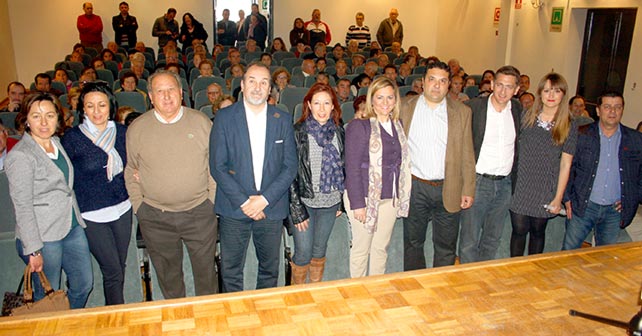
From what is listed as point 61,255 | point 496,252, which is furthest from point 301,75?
point 61,255

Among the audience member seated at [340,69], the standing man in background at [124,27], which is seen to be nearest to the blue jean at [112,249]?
the audience member seated at [340,69]

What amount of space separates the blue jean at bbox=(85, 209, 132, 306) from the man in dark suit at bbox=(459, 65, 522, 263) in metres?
2.09

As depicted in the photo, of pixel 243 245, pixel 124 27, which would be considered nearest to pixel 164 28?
pixel 124 27

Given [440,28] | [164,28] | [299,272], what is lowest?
[299,272]

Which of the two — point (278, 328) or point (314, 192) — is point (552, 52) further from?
point (278, 328)

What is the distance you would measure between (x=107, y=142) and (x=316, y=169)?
45.2 inches

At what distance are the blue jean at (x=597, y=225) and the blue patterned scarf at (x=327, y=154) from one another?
1.68m

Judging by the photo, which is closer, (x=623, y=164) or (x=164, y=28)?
(x=623, y=164)

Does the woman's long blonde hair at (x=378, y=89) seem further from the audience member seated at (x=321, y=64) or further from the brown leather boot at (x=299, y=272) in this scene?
the audience member seated at (x=321, y=64)

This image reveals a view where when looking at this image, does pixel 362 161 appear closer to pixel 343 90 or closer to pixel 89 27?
pixel 343 90

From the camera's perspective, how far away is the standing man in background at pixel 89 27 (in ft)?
36.2

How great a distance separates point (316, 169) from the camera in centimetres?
298

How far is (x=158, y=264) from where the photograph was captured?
298cm

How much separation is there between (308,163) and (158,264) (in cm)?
102
